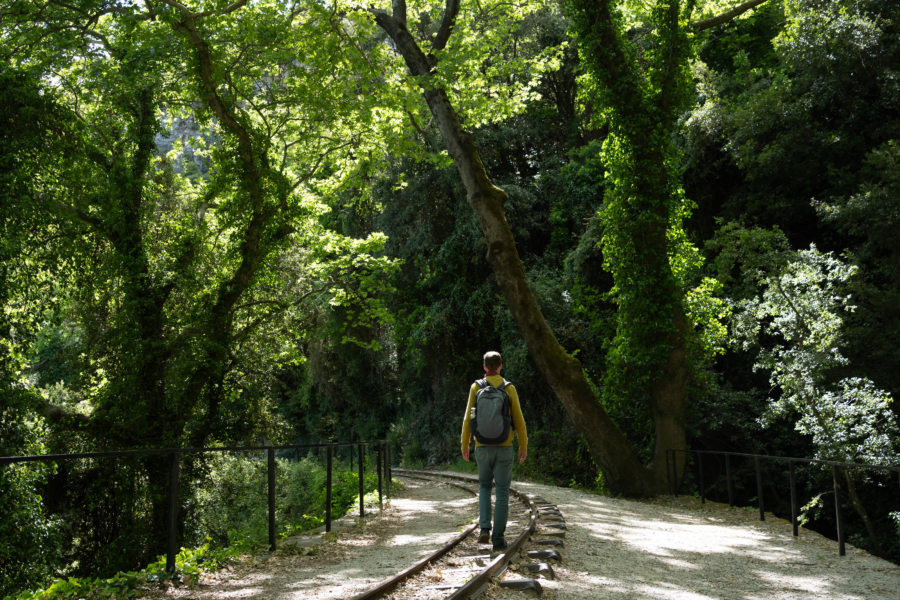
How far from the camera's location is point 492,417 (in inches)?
244

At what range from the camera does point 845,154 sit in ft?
53.7

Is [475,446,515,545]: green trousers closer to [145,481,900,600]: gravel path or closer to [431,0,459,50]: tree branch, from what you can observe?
Answer: [145,481,900,600]: gravel path

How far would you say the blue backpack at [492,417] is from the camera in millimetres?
6199

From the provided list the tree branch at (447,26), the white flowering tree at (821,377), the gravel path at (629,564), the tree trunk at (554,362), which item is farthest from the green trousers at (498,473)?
the tree branch at (447,26)

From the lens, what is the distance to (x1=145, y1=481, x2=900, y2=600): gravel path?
209 inches

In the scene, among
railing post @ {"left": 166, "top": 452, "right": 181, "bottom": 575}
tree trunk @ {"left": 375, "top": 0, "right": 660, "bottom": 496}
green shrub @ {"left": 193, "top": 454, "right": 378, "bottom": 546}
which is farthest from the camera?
green shrub @ {"left": 193, "top": 454, "right": 378, "bottom": 546}

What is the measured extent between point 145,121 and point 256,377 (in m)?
6.03

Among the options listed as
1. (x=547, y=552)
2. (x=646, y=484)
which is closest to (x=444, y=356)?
(x=646, y=484)

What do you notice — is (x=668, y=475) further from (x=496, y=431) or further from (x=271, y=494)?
(x=271, y=494)

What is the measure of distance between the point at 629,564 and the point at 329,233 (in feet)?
40.4

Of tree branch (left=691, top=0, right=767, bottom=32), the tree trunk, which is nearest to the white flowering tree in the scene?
the tree trunk

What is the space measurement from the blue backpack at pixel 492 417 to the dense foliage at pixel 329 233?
17.0 feet

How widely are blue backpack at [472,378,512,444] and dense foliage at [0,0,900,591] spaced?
204 inches

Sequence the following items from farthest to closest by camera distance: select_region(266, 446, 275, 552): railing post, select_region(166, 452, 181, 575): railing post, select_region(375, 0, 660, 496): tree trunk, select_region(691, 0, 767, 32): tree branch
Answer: select_region(691, 0, 767, 32): tree branch → select_region(375, 0, 660, 496): tree trunk → select_region(266, 446, 275, 552): railing post → select_region(166, 452, 181, 575): railing post
